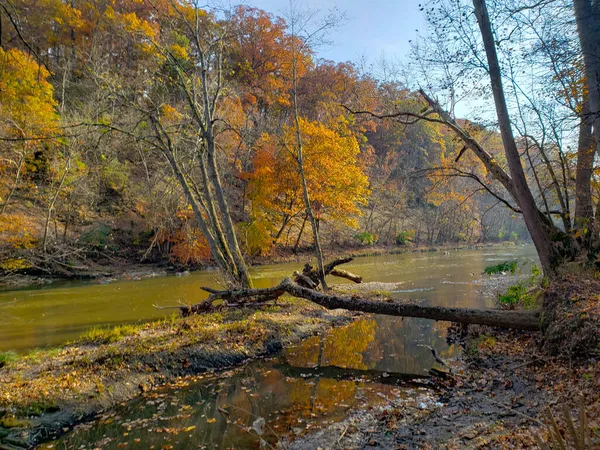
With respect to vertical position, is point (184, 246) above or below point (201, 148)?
below

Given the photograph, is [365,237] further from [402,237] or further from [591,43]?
[591,43]

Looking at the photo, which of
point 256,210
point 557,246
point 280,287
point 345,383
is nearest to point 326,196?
point 256,210

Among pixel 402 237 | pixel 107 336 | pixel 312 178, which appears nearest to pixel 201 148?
pixel 107 336

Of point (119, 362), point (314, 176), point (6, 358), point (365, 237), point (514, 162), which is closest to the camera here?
point (119, 362)

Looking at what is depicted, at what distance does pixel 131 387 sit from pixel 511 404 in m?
5.90

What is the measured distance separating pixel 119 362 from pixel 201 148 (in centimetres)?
730

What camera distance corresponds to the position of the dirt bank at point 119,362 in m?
5.31

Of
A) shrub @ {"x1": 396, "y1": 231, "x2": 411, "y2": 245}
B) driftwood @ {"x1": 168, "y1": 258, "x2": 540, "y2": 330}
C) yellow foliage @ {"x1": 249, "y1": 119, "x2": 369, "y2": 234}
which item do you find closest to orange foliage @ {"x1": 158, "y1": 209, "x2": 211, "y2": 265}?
yellow foliage @ {"x1": 249, "y1": 119, "x2": 369, "y2": 234}

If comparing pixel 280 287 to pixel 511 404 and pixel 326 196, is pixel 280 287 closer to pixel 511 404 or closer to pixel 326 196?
pixel 511 404

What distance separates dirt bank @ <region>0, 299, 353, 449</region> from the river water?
15.1 inches

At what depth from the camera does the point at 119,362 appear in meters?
6.81

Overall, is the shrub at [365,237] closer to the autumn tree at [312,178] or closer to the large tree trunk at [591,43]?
the autumn tree at [312,178]

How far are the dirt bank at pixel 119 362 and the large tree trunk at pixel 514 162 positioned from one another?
5.61m

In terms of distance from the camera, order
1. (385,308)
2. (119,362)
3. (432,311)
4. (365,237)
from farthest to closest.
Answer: (365,237) < (385,308) < (432,311) < (119,362)
